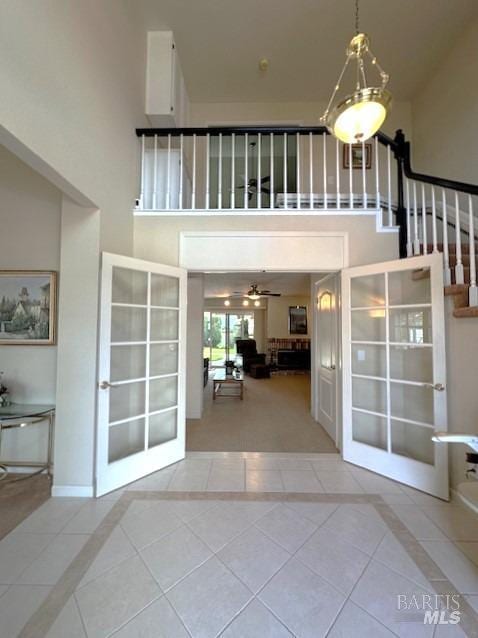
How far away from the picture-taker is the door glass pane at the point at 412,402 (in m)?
2.53

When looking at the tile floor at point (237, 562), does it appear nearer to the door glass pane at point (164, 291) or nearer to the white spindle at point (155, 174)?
the door glass pane at point (164, 291)

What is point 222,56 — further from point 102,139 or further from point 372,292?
point 372,292

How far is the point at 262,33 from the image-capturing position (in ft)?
11.8

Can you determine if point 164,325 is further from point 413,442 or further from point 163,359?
point 413,442

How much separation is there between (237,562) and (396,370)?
6.88 ft

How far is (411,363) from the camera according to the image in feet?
8.72

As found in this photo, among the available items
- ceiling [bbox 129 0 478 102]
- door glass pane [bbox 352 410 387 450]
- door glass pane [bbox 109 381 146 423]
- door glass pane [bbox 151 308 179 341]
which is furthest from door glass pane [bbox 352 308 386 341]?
ceiling [bbox 129 0 478 102]

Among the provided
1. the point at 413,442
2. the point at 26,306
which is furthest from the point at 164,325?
the point at 413,442

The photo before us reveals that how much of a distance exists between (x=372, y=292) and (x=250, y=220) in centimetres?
150

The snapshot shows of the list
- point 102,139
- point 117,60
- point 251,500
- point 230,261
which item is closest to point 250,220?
point 230,261

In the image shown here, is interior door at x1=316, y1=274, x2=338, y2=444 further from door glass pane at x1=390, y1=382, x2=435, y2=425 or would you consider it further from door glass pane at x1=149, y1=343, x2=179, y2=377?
door glass pane at x1=149, y1=343, x2=179, y2=377

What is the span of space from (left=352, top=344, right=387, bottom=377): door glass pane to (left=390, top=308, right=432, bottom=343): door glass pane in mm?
210

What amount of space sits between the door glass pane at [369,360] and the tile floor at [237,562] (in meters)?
1.03

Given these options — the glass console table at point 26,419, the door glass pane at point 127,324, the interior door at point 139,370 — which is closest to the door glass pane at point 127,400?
the interior door at point 139,370
